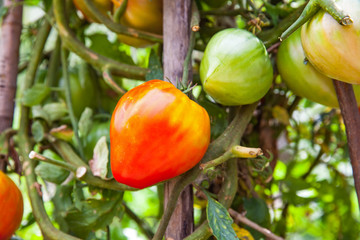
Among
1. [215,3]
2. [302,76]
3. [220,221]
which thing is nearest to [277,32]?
[302,76]

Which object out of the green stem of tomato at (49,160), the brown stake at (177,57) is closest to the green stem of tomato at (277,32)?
the brown stake at (177,57)

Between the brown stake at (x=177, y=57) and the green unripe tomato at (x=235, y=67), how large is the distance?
0.06 m

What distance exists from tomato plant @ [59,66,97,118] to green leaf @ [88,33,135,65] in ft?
0.19

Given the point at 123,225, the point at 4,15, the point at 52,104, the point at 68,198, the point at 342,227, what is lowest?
the point at 123,225

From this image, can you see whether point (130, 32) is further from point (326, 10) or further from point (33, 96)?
point (326, 10)

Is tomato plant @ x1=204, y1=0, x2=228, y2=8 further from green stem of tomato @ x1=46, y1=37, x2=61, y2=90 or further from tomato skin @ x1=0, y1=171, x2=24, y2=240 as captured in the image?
tomato skin @ x1=0, y1=171, x2=24, y2=240

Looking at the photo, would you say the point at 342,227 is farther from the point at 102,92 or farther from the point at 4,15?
the point at 4,15

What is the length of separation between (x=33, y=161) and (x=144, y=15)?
1.11ft

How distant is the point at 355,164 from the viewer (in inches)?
22.1

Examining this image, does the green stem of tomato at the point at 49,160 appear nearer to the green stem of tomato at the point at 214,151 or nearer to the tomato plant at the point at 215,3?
the green stem of tomato at the point at 214,151

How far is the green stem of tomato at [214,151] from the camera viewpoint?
0.53 meters

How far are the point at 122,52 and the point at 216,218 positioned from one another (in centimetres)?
53

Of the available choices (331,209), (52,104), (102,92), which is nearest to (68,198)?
(52,104)

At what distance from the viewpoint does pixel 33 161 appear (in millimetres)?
764
